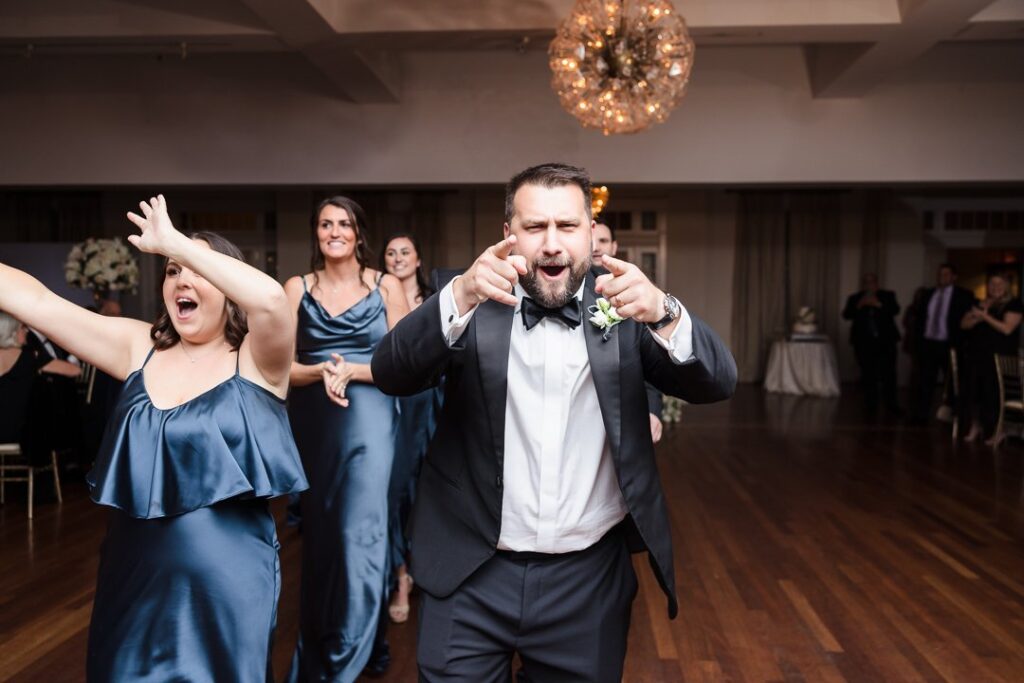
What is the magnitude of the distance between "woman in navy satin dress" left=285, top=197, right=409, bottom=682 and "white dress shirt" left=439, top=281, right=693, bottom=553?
3.82ft

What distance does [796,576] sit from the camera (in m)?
4.30

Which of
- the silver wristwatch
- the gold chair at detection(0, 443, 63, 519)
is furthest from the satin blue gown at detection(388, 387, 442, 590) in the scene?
the gold chair at detection(0, 443, 63, 519)

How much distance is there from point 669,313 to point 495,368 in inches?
14.6

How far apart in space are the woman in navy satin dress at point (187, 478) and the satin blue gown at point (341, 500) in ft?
3.07

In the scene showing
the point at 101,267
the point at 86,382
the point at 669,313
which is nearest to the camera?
the point at 669,313

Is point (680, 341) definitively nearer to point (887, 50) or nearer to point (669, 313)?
point (669, 313)

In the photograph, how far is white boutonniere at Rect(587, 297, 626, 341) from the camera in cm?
174

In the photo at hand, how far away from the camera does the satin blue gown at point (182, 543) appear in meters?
1.84

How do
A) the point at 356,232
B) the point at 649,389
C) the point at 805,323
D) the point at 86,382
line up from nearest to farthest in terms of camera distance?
the point at 649,389 < the point at 356,232 < the point at 86,382 < the point at 805,323

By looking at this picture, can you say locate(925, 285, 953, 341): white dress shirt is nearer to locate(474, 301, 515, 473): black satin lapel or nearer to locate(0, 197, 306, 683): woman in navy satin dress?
locate(474, 301, 515, 473): black satin lapel

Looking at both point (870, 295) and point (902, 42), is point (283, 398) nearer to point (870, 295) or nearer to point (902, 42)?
point (902, 42)

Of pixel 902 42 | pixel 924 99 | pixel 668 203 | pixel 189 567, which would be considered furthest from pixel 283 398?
pixel 668 203

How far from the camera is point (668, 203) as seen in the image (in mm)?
13344

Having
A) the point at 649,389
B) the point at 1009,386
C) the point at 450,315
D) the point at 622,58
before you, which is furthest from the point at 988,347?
the point at 450,315
